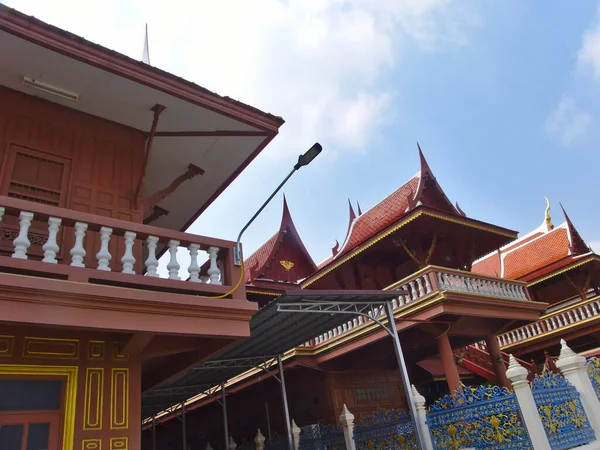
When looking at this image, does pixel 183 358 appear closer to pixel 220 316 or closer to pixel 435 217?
pixel 220 316

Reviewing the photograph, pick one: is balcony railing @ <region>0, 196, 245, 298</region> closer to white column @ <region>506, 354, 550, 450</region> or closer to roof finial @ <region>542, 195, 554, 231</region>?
white column @ <region>506, 354, 550, 450</region>

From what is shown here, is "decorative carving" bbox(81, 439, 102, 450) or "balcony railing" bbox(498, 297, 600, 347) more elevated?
"balcony railing" bbox(498, 297, 600, 347)

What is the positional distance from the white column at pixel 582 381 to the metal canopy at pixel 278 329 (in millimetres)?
2660

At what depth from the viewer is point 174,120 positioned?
6.88 meters

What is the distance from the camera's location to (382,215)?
48.5 feet

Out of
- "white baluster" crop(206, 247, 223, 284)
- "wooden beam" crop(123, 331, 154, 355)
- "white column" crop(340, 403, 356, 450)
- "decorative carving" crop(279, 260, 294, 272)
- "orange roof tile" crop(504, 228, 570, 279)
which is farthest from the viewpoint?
"decorative carving" crop(279, 260, 294, 272)

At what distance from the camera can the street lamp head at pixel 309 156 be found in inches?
233

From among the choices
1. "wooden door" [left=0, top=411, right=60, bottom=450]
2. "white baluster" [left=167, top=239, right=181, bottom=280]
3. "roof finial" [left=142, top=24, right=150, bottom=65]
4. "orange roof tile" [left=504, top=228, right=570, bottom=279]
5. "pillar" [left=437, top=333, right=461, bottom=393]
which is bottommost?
"wooden door" [left=0, top=411, right=60, bottom=450]

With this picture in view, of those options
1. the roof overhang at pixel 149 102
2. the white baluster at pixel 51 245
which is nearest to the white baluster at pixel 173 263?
the white baluster at pixel 51 245

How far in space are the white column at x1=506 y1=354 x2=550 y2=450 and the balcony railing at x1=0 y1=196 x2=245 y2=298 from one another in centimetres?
374

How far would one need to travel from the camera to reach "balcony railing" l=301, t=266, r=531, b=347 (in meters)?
10.1

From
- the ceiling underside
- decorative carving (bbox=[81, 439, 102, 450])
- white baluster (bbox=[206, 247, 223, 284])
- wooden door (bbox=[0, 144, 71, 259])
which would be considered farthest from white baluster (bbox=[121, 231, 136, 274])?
the ceiling underside

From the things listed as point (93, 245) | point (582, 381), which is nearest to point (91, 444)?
point (93, 245)

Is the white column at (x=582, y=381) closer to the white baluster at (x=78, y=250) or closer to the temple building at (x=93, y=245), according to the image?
the temple building at (x=93, y=245)
